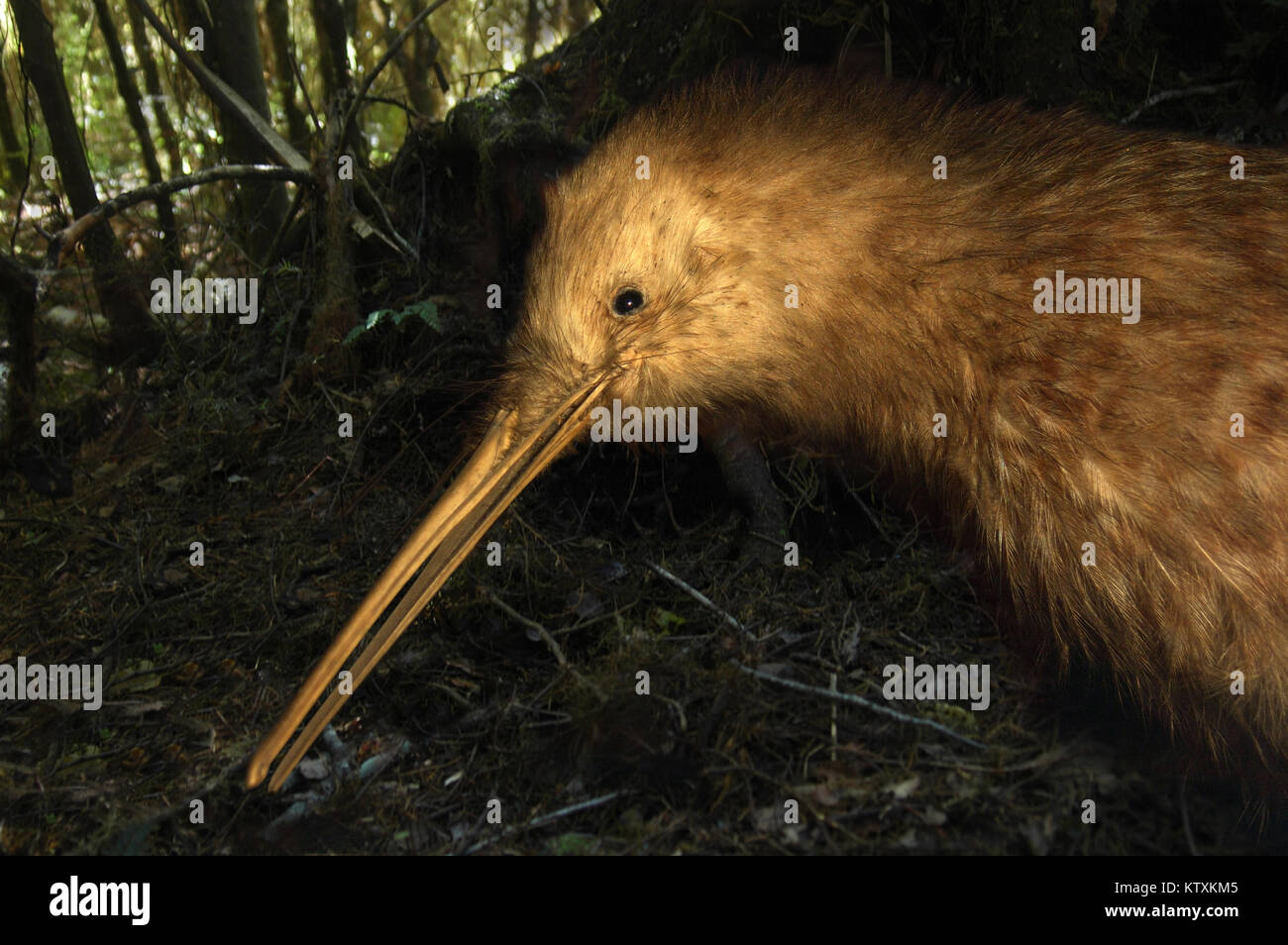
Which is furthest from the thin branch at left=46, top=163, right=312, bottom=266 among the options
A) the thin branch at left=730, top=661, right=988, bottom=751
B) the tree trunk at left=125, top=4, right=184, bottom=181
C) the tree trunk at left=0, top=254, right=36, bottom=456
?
the thin branch at left=730, top=661, right=988, bottom=751

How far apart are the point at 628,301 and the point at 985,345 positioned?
84cm

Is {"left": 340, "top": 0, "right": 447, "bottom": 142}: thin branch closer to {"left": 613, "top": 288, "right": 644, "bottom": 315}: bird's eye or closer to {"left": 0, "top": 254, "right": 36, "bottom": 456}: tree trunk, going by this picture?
{"left": 0, "top": 254, "right": 36, "bottom": 456}: tree trunk

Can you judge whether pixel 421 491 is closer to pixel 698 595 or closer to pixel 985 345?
pixel 698 595

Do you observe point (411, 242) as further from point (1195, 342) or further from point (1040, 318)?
point (1195, 342)

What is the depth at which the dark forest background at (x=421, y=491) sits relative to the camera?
2010 millimetres

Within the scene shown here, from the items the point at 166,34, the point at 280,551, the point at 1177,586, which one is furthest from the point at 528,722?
the point at 166,34

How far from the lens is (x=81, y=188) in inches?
144

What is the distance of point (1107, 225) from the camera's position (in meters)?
A: 2.18

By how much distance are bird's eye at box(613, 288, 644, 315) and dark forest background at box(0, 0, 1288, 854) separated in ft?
2.56

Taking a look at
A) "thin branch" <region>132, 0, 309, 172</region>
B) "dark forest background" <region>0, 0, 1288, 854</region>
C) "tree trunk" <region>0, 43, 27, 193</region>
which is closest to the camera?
"dark forest background" <region>0, 0, 1288, 854</region>

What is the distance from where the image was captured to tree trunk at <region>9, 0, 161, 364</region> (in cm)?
349

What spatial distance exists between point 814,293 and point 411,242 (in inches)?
75.0

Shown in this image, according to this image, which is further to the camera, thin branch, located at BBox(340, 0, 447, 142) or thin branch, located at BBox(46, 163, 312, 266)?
thin branch, located at BBox(340, 0, 447, 142)
